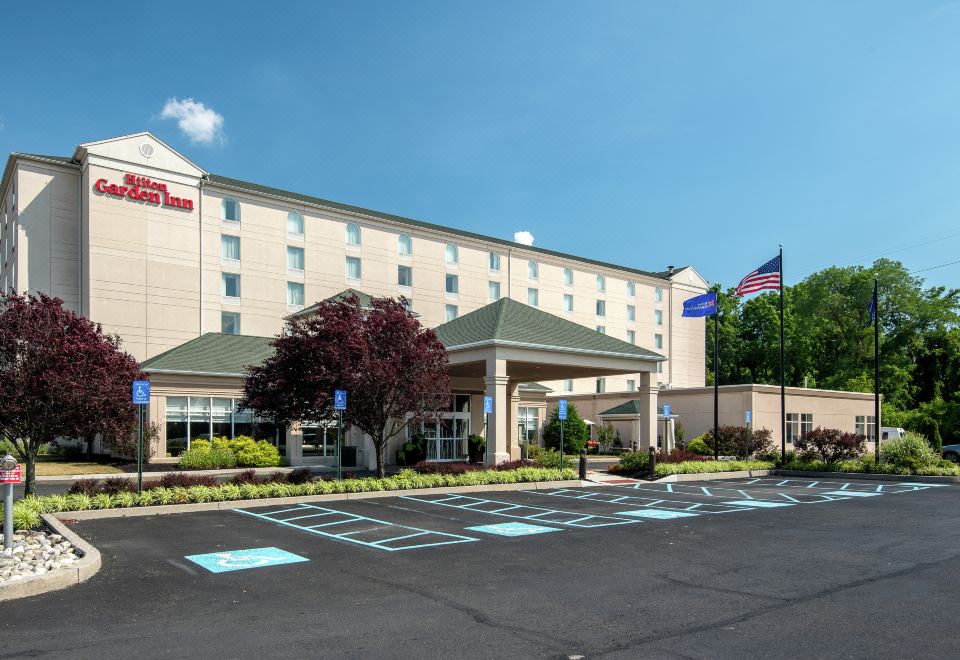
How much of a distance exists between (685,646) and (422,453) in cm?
2622

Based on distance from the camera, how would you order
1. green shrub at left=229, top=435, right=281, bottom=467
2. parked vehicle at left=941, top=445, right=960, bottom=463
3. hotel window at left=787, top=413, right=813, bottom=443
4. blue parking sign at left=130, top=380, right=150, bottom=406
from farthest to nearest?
parked vehicle at left=941, top=445, right=960, bottom=463 < hotel window at left=787, top=413, right=813, bottom=443 < green shrub at left=229, top=435, right=281, bottom=467 < blue parking sign at left=130, top=380, right=150, bottom=406

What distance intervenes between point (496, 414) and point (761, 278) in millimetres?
13635

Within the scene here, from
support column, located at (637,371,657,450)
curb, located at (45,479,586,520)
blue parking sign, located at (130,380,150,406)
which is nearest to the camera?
curb, located at (45,479,586,520)

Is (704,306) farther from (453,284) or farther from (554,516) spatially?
(453,284)

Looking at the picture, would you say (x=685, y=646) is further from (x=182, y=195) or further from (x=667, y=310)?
(x=667, y=310)

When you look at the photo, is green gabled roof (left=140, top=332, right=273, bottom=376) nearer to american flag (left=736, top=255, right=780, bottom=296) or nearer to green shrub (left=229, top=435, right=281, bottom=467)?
green shrub (left=229, top=435, right=281, bottom=467)

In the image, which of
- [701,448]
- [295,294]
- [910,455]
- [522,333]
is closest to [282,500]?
[522,333]

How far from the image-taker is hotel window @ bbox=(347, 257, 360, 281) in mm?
47250

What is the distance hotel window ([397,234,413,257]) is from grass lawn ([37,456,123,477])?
24.1 meters

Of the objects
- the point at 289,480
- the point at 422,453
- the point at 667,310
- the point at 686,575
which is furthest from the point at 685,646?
the point at 667,310

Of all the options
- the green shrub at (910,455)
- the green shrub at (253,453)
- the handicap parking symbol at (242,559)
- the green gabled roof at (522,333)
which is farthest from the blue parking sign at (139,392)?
the green shrub at (910,455)

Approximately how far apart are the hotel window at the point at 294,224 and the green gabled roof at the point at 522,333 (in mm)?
16033

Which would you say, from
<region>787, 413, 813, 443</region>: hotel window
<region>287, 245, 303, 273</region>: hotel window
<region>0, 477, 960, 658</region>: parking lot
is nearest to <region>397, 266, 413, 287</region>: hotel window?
<region>287, 245, 303, 273</region>: hotel window

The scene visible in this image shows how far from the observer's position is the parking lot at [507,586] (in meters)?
6.86
